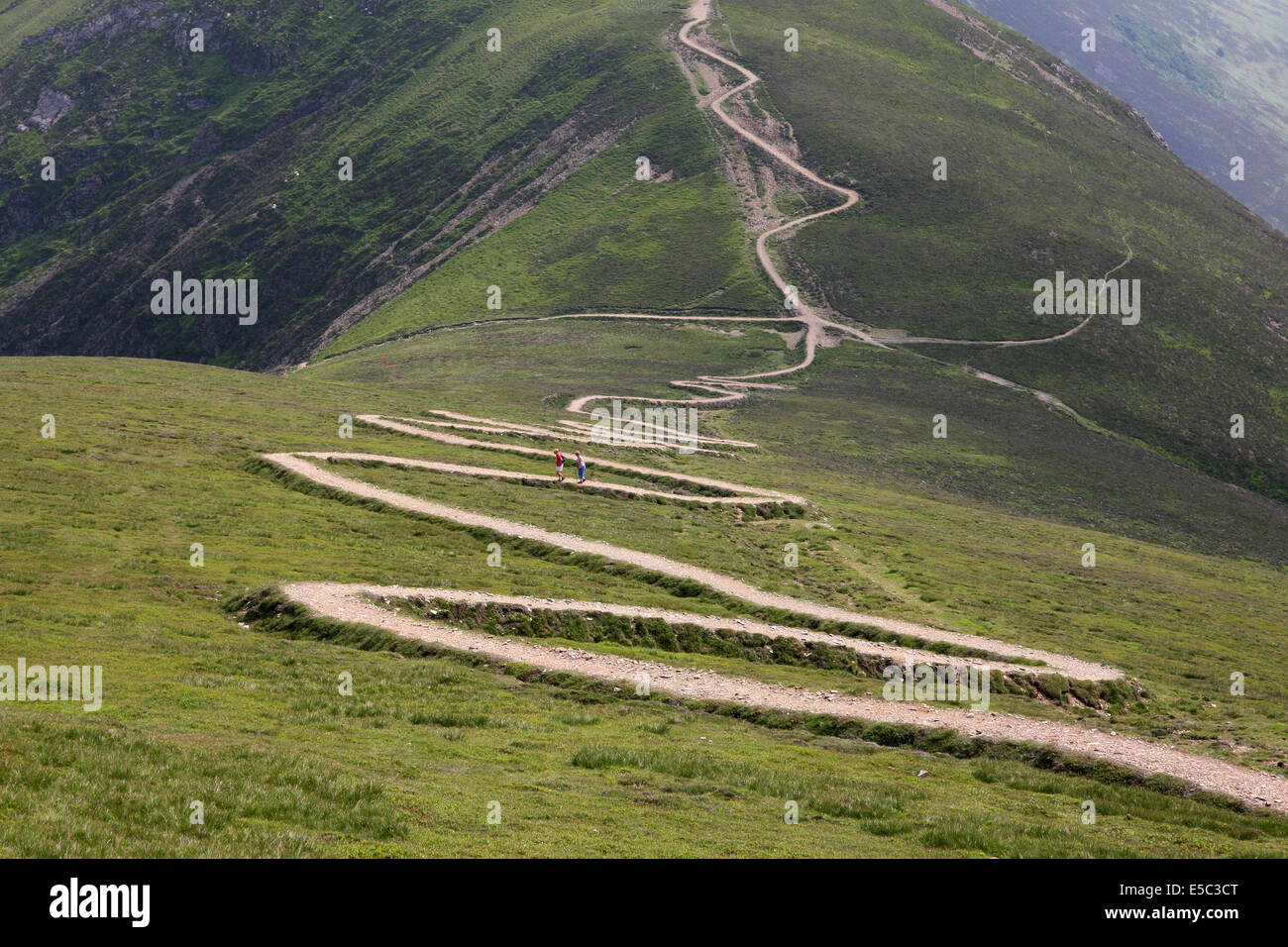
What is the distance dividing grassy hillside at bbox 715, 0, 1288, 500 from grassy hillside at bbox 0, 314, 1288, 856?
50147mm

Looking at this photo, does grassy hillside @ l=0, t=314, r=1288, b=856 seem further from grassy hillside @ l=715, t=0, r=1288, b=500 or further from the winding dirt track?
grassy hillside @ l=715, t=0, r=1288, b=500

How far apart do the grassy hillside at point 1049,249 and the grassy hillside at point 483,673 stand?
5015 centimetres

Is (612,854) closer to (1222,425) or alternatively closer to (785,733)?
(785,733)

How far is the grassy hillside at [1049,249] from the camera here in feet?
404

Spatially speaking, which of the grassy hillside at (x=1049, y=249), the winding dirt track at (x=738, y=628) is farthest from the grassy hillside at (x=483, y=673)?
the grassy hillside at (x=1049, y=249)

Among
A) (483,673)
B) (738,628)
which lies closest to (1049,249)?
(738,628)

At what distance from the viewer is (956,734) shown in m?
25.9

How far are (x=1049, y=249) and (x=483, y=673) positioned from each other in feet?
466

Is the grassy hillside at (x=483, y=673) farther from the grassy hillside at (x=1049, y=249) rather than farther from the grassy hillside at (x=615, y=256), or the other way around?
the grassy hillside at (x=615, y=256)

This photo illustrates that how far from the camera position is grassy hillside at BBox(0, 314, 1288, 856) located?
1553cm

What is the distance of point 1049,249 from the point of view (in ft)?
486

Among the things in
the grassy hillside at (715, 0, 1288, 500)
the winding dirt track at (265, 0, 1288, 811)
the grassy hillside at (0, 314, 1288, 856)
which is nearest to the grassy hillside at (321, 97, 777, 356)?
the grassy hillside at (715, 0, 1288, 500)

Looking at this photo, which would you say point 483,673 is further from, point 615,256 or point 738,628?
point 615,256

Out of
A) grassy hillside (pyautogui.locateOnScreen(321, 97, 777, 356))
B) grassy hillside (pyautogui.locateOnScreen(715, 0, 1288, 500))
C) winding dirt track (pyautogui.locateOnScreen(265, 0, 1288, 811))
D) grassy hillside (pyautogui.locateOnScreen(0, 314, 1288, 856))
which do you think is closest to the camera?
grassy hillside (pyautogui.locateOnScreen(0, 314, 1288, 856))
